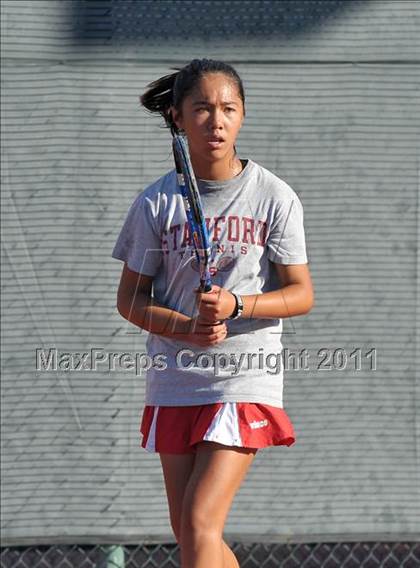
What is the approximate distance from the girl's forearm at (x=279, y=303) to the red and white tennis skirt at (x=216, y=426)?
255 millimetres

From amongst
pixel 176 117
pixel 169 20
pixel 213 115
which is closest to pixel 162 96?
pixel 176 117

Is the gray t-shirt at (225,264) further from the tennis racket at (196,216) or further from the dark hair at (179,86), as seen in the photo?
the dark hair at (179,86)

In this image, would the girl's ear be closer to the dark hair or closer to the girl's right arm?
the dark hair

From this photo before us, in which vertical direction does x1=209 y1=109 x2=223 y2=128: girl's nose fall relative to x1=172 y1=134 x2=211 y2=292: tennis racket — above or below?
above

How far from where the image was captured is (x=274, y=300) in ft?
9.70

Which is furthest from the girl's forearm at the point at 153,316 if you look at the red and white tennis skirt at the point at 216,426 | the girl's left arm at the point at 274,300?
the red and white tennis skirt at the point at 216,426

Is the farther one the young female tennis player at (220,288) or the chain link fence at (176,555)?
the chain link fence at (176,555)

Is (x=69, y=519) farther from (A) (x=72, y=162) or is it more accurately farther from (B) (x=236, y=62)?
A: (B) (x=236, y=62)

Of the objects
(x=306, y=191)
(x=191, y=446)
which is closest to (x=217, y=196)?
(x=191, y=446)

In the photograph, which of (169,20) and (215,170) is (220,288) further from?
(169,20)

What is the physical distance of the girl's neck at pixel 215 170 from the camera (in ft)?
9.97

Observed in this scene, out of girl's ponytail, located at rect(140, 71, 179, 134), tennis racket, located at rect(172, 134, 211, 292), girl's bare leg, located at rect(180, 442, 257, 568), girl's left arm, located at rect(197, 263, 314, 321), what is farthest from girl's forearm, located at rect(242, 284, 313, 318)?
girl's ponytail, located at rect(140, 71, 179, 134)

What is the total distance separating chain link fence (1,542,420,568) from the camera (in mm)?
4258

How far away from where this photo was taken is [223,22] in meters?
4.16
